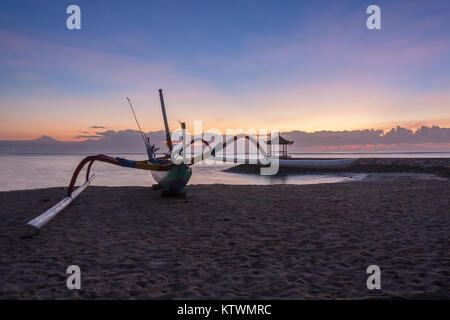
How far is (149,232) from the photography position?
6.47 m

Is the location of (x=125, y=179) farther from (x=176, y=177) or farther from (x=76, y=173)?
(x=76, y=173)

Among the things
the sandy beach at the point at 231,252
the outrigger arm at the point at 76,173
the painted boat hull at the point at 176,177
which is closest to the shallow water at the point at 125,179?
the painted boat hull at the point at 176,177

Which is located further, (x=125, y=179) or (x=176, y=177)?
(x=125, y=179)

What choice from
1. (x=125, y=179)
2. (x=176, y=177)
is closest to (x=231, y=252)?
(x=176, y=177)

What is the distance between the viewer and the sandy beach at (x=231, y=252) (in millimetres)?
3568

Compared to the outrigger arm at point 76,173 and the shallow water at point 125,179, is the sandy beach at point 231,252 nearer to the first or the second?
the outrigger arm at point 76,173

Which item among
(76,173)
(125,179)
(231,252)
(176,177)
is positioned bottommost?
(125,179)

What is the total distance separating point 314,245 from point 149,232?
373 centimetres

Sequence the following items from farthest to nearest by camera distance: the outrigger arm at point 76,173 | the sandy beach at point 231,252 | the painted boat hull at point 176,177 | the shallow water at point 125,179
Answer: the shallow water at point 125,179 → the painted boat hull at point 176,177 → the outrigger arm at point 76,173 → the sandy beach at point 231,252

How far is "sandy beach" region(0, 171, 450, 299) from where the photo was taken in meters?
3.57

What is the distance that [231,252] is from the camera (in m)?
5.05

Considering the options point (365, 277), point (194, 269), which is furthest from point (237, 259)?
point (365, 277)

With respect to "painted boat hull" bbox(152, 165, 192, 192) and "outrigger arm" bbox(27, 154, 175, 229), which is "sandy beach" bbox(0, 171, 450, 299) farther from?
"painted boat hull" bbox(152, 165, 192, 192)

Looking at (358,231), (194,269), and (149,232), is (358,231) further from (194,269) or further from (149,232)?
(149,232)
